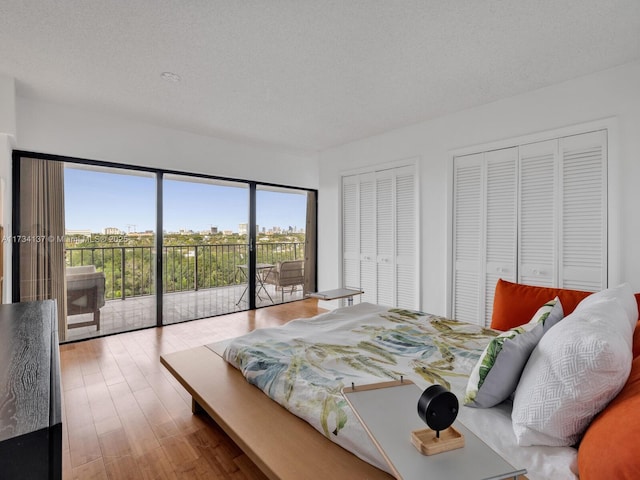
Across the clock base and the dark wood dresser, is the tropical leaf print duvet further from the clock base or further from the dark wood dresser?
the dark wood dresser

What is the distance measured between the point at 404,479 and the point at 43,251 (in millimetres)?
4163

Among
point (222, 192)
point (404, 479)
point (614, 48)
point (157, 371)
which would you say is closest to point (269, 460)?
point (404, 479)

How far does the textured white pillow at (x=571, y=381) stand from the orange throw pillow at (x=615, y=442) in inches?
1.8

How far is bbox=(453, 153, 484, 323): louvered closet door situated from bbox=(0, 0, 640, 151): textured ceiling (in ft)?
2.35

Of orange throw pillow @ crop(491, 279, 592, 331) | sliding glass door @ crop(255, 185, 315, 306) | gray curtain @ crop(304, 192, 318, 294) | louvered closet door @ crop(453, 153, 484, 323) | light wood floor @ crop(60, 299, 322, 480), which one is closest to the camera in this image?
light wood floor @ crop(60, 299, 322, 480)

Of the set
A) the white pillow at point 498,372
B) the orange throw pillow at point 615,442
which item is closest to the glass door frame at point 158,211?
the white pillow at point 498,372

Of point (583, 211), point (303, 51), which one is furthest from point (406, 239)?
point (303, 51)

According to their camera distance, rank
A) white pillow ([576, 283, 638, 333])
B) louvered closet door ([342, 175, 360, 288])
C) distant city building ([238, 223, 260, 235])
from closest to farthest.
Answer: white pillow ([576, 283, 638, 333]) < louvered closet door ([342, 175, 360, 288]) < distant city building ([238, 223, 260, 235])

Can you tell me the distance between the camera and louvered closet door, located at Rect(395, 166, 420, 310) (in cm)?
414

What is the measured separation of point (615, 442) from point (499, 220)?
2918mm

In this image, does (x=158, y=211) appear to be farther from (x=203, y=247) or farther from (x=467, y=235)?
(x=467, y=235)

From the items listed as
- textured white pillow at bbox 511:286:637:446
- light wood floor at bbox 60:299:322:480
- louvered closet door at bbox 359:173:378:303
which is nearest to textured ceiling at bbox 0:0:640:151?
louvered closet door at bbox 359:173:378:303

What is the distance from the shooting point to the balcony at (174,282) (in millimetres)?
3947

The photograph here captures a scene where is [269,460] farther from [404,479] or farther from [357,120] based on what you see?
[357,120]
